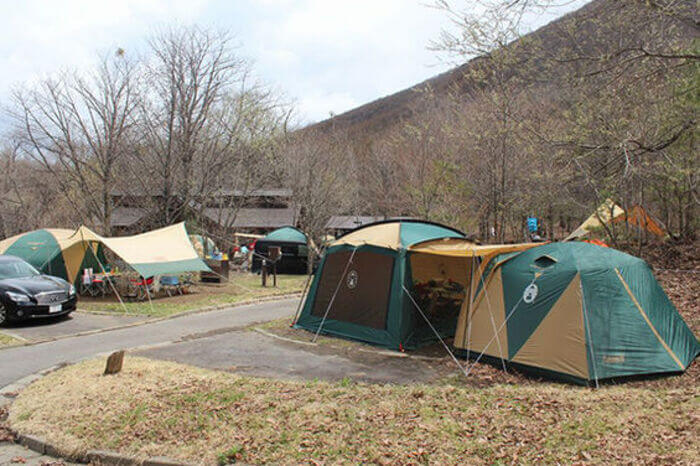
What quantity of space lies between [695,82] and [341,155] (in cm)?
2611

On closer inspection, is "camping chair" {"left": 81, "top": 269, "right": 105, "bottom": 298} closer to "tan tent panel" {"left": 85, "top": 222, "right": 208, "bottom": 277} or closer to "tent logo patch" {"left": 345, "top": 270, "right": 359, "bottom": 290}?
"tan tent panel" {"left": 85, "top": 222, "right": 208, "bottom": 277}

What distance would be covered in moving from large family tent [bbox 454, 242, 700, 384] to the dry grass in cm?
53

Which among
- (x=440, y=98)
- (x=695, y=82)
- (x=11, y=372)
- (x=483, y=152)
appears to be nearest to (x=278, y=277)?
(x=483, y=152)

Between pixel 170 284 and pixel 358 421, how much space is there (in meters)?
13.1

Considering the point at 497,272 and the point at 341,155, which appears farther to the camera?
the point at 341,155

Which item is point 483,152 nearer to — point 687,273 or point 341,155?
point 687,273

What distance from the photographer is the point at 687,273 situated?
13.5m

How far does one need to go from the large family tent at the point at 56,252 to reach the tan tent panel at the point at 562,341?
45.1ft

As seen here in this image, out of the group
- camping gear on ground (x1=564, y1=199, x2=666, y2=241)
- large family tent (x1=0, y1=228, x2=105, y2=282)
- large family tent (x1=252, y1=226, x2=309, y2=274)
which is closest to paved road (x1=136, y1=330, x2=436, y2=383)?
large family tent (x1=0, y1=228, x2=105, y2=282)

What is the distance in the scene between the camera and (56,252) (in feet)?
53.3

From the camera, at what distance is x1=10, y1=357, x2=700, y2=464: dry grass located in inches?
176

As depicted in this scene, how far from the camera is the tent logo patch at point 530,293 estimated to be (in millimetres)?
7840

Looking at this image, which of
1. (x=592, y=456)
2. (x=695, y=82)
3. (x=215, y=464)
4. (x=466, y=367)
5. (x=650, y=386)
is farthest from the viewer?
(x=695, y=82)

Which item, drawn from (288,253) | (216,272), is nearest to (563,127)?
(216,272)
